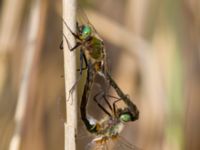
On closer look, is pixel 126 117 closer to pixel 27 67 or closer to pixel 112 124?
pixel 112 124

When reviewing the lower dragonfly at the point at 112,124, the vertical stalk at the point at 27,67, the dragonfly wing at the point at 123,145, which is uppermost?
the vertical stalk at the point at 27,67

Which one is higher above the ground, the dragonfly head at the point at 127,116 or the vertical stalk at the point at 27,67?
the vertical stalk at the point at 27,67

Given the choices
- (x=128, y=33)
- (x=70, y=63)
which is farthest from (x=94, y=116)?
(x=70, y=63)

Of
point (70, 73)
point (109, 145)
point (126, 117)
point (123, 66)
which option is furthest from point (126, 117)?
point (70, 73)

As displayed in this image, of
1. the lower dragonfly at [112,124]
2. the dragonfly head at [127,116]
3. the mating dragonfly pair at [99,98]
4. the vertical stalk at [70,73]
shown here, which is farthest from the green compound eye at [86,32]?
the dragonfly head at [127,116]

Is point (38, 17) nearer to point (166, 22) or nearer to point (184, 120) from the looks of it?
point (166, 22)

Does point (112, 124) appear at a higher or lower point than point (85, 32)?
lower

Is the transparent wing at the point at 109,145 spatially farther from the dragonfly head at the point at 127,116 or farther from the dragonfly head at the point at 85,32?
the dragonfly head at the point at 85,32
